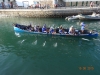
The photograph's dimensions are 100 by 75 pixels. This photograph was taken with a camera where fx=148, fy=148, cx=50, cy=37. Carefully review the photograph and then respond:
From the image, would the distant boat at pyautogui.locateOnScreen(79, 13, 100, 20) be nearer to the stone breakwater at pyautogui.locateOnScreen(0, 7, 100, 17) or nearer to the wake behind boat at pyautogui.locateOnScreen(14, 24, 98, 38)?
the stone breakwater at pyautogui.locateOnScreen(0, 7, 100, 17)

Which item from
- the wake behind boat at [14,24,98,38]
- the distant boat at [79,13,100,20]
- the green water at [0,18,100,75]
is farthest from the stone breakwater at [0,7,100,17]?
the green water at [0,18,100,75]

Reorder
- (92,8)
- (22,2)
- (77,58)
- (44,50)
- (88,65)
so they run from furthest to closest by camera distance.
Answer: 1. (22,2)
2. (92,8)
3. (44,50)
4. (77,58)
5. (88,65)

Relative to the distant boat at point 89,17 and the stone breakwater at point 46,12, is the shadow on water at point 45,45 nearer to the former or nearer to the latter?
the distant boat at point 89,17

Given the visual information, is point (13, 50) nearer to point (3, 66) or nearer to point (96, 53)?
point (3, 66)

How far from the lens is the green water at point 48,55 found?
1647 cm

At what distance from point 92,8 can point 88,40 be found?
696 inches

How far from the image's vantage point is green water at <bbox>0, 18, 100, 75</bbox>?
16.5 m

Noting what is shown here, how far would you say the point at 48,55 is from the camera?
19641mm

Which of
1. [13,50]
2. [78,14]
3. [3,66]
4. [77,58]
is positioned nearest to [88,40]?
[77,58]

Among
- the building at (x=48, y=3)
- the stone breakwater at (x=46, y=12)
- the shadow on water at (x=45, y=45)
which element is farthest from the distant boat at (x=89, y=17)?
the shadow on water at (x=45, y=45)

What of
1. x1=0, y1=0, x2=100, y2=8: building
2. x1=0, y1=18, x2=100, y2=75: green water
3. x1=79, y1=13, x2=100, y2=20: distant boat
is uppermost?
x1=0, y1=0, x2=100, y2=8: building

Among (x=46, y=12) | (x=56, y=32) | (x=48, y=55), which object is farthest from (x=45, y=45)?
(x=46, y=12)

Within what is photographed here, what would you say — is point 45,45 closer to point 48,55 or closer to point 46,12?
point 48,55

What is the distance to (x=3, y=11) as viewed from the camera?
4244 cm
